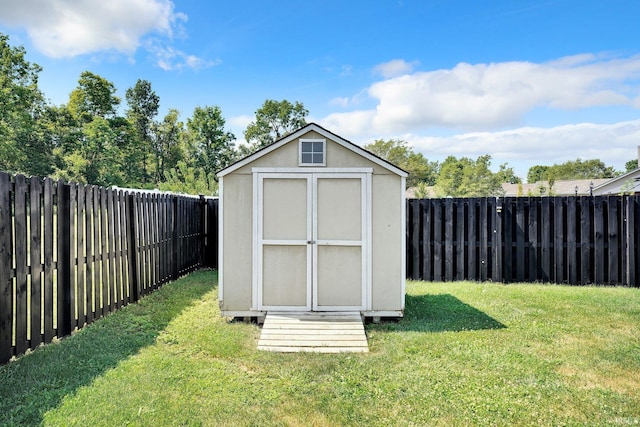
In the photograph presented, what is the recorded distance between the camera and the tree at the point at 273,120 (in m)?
37.8

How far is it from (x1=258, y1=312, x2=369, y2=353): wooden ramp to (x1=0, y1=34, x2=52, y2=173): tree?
90.2 feet

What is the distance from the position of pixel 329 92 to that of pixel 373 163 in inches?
514

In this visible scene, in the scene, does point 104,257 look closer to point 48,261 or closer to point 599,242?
point 48,261

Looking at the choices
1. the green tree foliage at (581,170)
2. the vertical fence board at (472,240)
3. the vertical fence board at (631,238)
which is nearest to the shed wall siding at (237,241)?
the vertical fence board at (472,240)

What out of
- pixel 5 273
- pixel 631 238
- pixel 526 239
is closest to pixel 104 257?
pixel 5 273

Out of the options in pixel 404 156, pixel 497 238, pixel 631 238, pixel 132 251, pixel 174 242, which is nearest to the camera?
pixel 132 251

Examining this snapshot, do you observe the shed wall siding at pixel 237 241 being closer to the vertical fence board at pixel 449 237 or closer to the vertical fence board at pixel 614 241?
the vertical fence board at pixel 449 237

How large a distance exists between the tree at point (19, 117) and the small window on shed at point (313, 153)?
26956mm

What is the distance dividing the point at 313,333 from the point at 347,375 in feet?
4.04

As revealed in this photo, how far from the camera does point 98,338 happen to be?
459cm

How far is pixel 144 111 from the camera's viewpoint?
37188 mm

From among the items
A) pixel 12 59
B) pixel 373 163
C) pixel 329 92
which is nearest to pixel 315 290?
pixel 373 163

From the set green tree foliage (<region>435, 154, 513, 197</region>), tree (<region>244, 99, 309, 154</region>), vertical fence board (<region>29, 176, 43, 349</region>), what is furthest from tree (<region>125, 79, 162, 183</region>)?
vertical fence board (<region>29, 176, 43, 349</region>)

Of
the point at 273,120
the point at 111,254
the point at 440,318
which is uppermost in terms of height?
the point at 273,120
